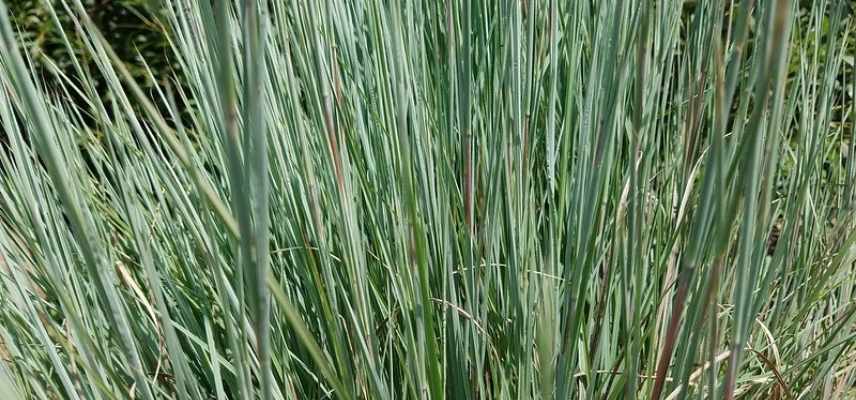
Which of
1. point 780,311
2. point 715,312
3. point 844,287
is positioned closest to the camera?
point 715,312

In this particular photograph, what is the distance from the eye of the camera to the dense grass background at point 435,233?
0.84 meters

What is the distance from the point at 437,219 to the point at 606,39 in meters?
0.31

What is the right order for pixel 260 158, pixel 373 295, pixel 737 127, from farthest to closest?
pixel 373 295 → pixel 737 127 → pixel 260 158

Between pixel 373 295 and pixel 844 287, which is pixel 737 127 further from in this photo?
pixel 844 287

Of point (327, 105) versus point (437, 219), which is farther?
point (437, 219)

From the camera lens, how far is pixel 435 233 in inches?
44.0

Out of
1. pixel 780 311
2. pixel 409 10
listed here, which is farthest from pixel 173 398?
pixel 780 311

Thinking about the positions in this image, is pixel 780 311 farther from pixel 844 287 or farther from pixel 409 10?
pixel 409 10

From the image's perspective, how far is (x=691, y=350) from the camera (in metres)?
0.76

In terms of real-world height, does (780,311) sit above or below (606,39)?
below

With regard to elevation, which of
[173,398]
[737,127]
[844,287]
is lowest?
[844,287]

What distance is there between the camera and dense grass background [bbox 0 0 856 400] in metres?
0.84

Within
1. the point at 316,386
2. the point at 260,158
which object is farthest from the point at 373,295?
the point at 260,158

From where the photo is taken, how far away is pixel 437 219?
107 centimetres
